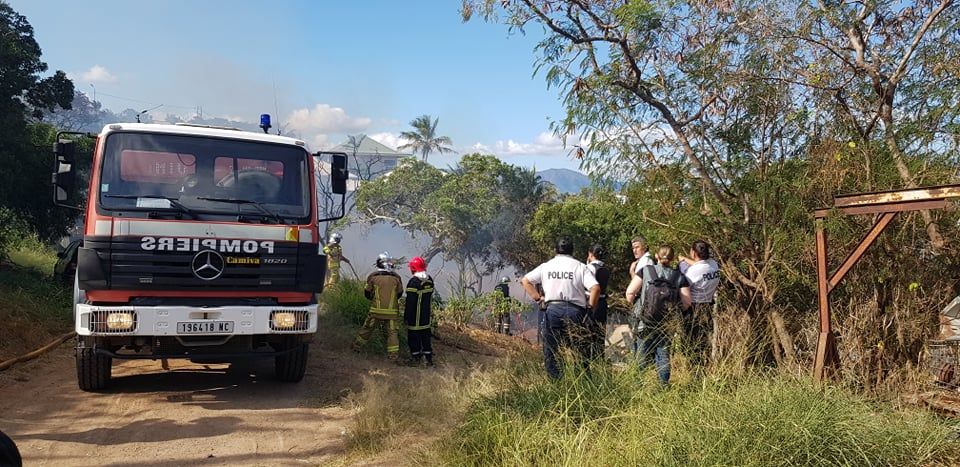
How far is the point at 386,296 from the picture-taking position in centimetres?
876

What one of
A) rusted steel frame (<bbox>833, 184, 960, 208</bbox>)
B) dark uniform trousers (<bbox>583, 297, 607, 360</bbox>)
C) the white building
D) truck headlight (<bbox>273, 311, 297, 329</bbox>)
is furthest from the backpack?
the white building

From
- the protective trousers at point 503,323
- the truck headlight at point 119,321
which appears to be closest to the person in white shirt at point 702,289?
the truck headlight at point 119,321

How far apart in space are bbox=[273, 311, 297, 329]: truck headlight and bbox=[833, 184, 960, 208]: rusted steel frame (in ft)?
15.5

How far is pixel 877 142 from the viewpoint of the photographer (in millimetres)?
6691

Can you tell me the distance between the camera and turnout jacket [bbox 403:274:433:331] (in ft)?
28.6

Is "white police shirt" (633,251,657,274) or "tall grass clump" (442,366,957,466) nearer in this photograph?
"tall grass clump" (442,366,957,466)

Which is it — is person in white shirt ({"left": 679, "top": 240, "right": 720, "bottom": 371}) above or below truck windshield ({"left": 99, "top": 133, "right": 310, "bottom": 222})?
below

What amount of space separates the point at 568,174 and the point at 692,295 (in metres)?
126

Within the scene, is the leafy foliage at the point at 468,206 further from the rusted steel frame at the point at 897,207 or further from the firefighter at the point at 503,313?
the rusted steel frame at the point at 897,207

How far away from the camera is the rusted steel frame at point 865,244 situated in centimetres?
502

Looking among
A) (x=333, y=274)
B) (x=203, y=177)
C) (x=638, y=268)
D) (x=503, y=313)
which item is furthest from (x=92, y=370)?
(x=503, y=313)

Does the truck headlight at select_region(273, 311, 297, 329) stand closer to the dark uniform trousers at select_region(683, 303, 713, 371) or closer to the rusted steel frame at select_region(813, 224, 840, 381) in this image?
the dark uniform trousers at select_region(683, 303, 713, 371)

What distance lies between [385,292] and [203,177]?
10.0 ft

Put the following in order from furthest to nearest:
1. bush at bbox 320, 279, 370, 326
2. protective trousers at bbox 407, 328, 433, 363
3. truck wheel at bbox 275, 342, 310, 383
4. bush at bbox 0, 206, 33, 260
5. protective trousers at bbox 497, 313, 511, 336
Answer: protective trousers at bbox 497, 313, 511, 336
bush at bbox 0, 206, 33, 260
bush at bbox 320, 279, 370, 326
protective trousers at bbox 407, 328, 433, 363
truck wheel at bbox 275, 342, 310, 383
